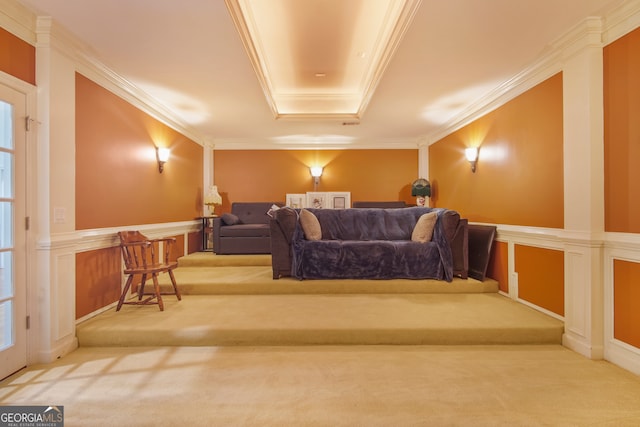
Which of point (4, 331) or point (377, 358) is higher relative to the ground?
point (4, 331)

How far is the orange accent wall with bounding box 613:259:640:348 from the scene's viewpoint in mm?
2119

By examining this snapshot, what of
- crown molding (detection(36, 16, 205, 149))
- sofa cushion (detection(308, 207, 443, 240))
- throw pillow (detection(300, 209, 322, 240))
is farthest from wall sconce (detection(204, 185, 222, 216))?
throw pillow (detection(300, 209, 322, 240))

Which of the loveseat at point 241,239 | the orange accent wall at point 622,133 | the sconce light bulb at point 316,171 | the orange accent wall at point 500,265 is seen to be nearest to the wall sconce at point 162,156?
the loveseat at point 241,239

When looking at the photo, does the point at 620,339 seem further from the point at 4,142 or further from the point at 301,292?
the point at 4,142

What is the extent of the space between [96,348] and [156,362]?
2.26 feet

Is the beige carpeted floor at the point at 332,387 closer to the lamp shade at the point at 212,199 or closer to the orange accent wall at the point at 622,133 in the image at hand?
the orange accent wall at the point at 622,133

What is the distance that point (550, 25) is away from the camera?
2406 mm

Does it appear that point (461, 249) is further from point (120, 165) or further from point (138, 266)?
point (120, 165)

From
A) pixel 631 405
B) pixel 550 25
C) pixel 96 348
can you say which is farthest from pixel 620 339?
pixel 96 348

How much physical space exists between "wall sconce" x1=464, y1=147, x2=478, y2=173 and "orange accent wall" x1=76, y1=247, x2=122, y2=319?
458 centimetres

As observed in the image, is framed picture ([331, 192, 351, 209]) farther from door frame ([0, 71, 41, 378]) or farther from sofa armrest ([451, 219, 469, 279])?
door frame ([0, 71, 41, 378])

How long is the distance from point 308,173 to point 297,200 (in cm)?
64
